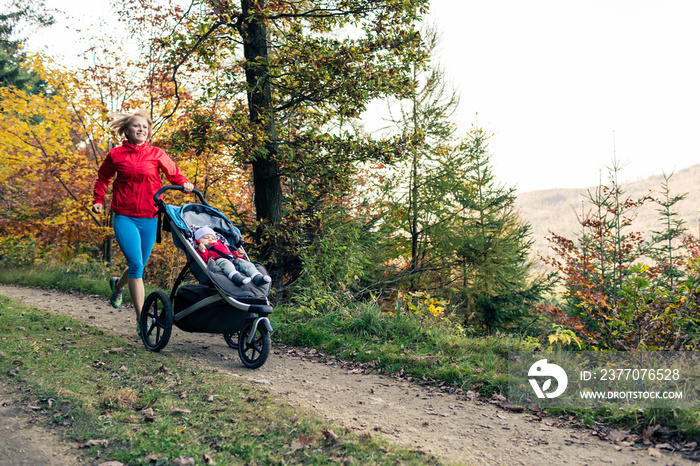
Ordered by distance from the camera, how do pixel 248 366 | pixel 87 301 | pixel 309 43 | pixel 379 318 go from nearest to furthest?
1. pixel 248 366
2. pixel 379 318
3. pixel 309 43
4. pixel 87 301

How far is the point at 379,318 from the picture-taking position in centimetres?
607

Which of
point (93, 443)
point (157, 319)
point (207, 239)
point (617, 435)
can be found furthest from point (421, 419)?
point (157, 319)

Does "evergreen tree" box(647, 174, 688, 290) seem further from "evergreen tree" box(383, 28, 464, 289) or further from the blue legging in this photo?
the blue legging

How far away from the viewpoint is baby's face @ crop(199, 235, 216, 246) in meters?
4.78

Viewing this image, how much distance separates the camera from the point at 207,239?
481 cm

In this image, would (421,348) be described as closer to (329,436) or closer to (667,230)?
(329,436)

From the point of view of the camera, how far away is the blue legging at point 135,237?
16.6ft

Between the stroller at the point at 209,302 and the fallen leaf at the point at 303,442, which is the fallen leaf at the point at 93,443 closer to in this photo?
the fallen leaf at the point at 303,442

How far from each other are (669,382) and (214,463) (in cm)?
375

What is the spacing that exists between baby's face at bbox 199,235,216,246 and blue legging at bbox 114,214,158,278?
33.2 inches

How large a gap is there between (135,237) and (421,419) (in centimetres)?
351

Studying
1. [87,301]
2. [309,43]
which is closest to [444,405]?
[309,43]

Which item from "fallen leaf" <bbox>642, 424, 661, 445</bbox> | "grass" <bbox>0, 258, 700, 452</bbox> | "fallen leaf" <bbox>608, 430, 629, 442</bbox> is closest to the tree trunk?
"grass" <bbox>0, 258, 700, 452</bbox>

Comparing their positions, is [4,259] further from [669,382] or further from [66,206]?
[669,382]
